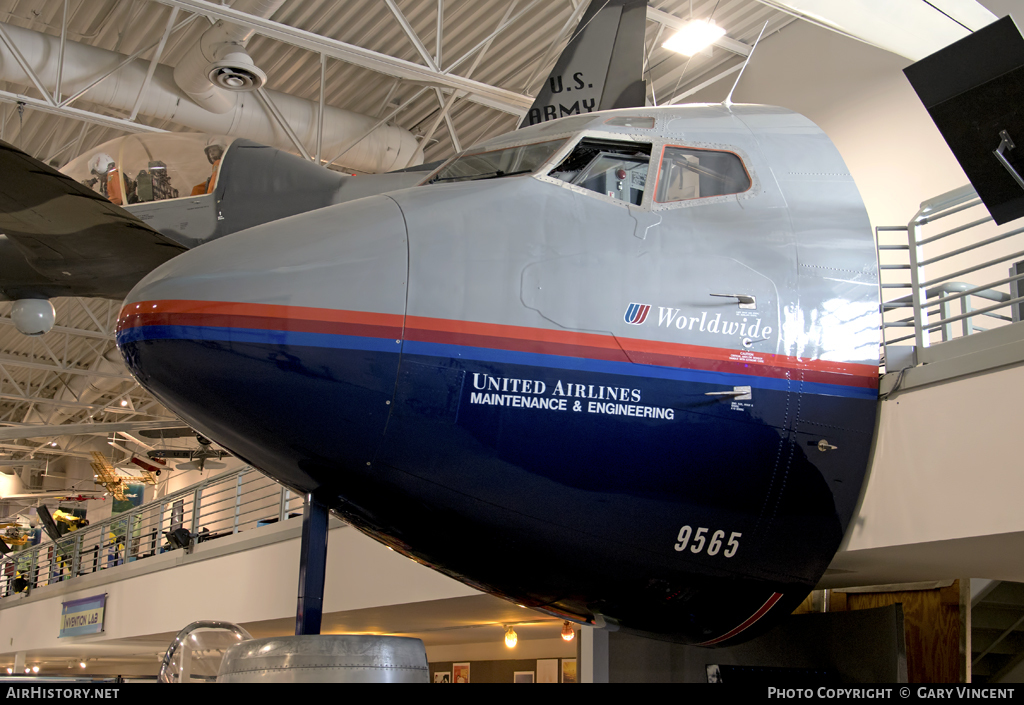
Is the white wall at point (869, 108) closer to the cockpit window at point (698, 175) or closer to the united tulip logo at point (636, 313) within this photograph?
the cockpit window at point (698, 175)

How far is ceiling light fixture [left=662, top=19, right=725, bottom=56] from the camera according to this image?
1228 cm

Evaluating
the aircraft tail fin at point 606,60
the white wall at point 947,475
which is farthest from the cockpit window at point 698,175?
the aircraft tail fin at point 606,60

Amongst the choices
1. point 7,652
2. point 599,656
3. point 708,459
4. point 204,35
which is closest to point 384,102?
point 204,35

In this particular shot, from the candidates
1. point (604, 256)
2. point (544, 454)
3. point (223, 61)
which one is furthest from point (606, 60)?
point (544, 454)

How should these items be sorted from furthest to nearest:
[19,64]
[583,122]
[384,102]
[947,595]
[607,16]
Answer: [384,102], [19,64], [607,16], [947,595], [583,122]

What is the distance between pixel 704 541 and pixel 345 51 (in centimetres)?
1076

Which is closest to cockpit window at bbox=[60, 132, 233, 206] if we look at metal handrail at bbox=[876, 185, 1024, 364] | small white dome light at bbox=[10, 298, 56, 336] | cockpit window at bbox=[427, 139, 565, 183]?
small white dome light at bbox=[10, 298, 56, 336]

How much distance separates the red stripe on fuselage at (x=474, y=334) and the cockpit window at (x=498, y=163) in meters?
1.13

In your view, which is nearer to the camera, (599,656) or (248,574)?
(599,656)

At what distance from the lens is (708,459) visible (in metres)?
4.31

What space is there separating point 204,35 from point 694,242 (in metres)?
11.7

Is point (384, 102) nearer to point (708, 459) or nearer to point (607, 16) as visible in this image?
point (607, 16)

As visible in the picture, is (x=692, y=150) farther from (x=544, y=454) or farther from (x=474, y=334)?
(x=544, y=454)

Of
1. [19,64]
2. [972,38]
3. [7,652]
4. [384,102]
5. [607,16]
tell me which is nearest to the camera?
[972,38]
